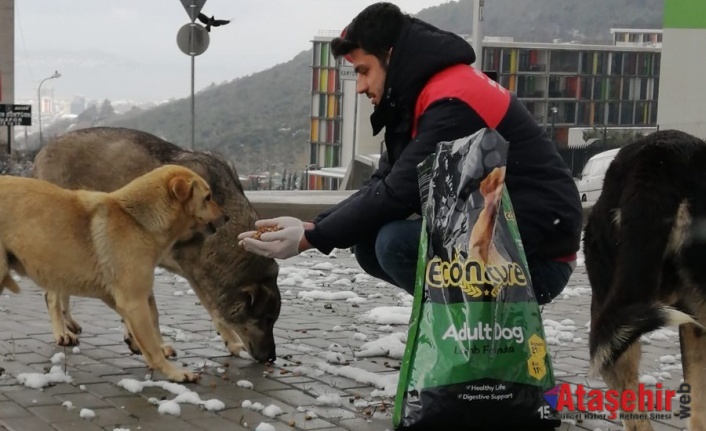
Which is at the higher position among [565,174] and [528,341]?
[565,174]

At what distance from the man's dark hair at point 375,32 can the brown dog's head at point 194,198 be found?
1108 millimetres

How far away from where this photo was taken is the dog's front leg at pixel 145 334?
16.4ft

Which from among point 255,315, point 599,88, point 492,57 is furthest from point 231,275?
point 599,88

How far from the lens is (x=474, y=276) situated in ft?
12.6

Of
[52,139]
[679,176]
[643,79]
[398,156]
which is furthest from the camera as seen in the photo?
[643,79]

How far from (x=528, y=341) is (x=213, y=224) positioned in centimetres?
217

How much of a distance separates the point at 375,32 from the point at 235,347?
226 cm

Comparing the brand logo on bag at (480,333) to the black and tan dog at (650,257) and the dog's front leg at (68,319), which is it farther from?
the dog's front leg at (68,319)

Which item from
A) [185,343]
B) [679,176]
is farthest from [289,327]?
[679,176]

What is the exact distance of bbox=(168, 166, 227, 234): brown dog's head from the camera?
16.9 feet

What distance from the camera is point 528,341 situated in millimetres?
3889

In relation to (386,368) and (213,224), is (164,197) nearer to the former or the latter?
(213,224)

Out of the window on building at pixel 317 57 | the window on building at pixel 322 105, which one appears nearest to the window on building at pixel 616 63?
the window on building at pixel 322 105

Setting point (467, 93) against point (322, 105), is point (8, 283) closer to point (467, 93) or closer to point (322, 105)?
point (467, 93)
